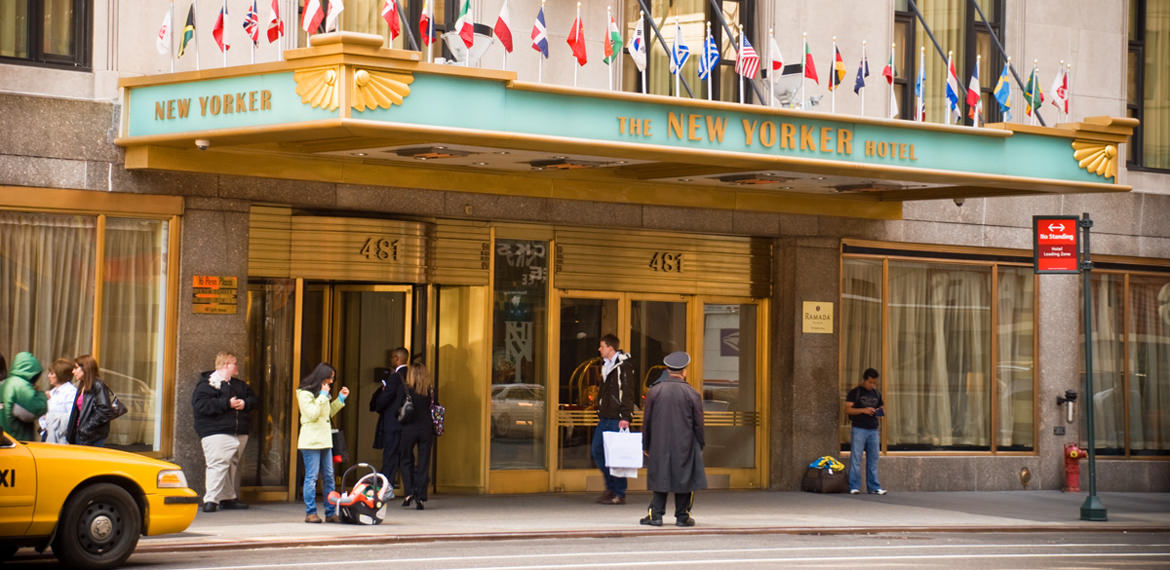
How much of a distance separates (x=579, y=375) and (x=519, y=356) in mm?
889

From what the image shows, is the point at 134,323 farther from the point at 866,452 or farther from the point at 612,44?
the point at 866,452

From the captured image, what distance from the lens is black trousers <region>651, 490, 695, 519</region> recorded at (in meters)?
16.0

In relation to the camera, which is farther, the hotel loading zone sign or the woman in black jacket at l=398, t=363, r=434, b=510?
the hotel loading zone sign

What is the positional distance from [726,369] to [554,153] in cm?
569

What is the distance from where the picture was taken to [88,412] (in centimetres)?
1525

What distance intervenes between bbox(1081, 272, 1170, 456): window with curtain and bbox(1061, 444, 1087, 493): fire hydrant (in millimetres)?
867

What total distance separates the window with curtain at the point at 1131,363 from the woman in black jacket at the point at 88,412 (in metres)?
14.2

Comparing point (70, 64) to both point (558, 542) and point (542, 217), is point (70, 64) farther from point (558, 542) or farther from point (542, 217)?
point (558, 542)

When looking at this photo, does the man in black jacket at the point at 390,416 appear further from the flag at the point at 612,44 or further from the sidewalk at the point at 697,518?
the flag at the point at 612,44

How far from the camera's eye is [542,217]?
1931cm

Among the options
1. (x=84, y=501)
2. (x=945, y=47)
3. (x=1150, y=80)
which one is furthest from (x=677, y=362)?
(x=1150, y=80)

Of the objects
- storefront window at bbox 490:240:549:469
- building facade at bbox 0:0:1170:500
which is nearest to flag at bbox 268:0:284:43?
building facade at bbox 0:0:1170:500

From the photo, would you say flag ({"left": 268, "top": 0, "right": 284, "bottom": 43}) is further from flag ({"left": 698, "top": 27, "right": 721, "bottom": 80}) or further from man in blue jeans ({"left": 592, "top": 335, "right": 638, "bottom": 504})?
man in blue jeans ({"left": 592, "top": 335, "right": 638, "bottom": 504})

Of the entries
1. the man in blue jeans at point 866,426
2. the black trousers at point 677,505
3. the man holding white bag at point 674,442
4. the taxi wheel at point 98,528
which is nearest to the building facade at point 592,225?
the man in blue jeans at point 866,426
